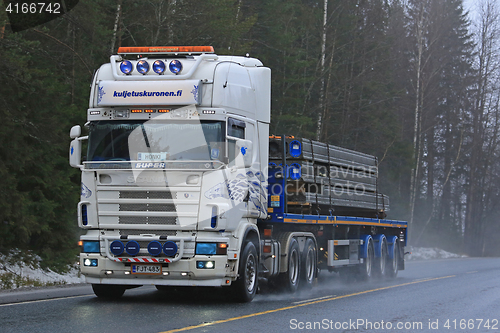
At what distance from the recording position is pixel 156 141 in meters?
10.6

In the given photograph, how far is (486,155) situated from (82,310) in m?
52.6

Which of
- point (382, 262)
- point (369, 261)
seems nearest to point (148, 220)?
point (369, 261)

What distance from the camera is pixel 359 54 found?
128ft

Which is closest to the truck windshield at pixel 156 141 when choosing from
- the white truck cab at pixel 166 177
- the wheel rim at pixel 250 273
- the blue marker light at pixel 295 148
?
the white truck cab at pixel 166 177

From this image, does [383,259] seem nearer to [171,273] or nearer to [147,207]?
[171,273]

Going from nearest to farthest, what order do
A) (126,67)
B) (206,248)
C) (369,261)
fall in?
(206,248), (126,67), (369,261)

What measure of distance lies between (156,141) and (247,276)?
2.76 metres

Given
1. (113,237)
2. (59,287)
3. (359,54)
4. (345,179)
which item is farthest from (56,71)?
(359,54)

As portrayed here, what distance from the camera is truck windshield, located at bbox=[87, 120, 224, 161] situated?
1045 centimetres

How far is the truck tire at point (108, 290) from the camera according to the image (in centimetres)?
1149

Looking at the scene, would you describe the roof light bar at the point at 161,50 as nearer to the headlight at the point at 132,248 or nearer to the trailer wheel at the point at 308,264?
the headlight at the point at 132,248

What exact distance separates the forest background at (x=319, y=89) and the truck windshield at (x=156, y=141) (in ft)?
15.1

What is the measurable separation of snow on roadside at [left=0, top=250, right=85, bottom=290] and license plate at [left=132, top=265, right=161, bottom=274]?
180 inches

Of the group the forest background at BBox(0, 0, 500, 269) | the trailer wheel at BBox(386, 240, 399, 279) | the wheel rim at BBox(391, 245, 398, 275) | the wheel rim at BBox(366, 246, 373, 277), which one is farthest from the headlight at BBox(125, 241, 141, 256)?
the wheel rim at BBox(391, 245, 398, 275)
